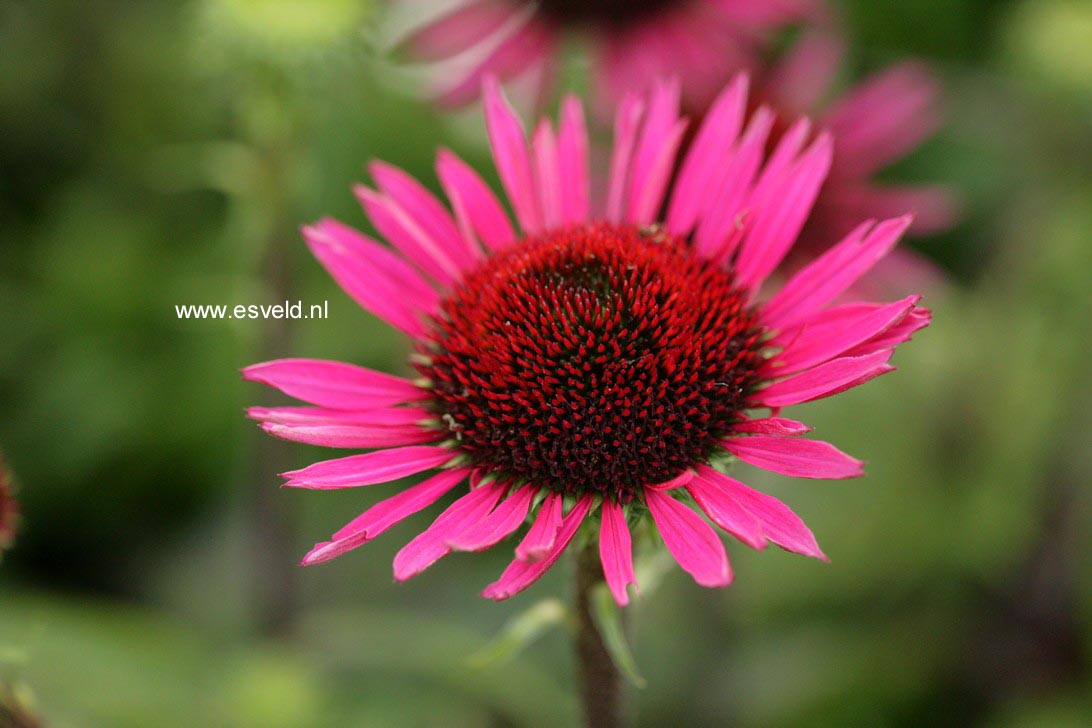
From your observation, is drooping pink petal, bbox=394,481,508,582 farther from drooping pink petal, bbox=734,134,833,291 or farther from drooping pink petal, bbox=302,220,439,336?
drooping pink petal, bbox=734,134,833,291

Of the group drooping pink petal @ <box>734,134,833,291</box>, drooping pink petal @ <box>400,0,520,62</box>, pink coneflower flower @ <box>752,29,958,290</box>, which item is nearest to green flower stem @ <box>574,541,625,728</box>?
drooping pink petal @ <box>734,134,833,291</box>

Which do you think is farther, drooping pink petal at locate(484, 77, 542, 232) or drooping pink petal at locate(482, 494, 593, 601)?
drooping pink petal at locate(484, 77, 542, 232)

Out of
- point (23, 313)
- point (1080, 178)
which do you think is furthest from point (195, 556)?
point (1080, 178)

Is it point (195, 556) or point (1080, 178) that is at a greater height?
point (1080, 178)

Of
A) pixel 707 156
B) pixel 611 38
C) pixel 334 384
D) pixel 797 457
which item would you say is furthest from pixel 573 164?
pixel 611 38

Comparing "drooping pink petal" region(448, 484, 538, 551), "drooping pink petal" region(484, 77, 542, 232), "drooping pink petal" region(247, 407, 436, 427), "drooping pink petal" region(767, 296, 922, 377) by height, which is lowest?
"drooping pink petal" region(448, 484, 538, 551)

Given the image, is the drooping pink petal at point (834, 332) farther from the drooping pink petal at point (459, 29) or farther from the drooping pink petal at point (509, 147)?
the drooping pink petal at point (459, 29)

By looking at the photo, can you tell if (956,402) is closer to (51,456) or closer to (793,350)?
(793,350)
